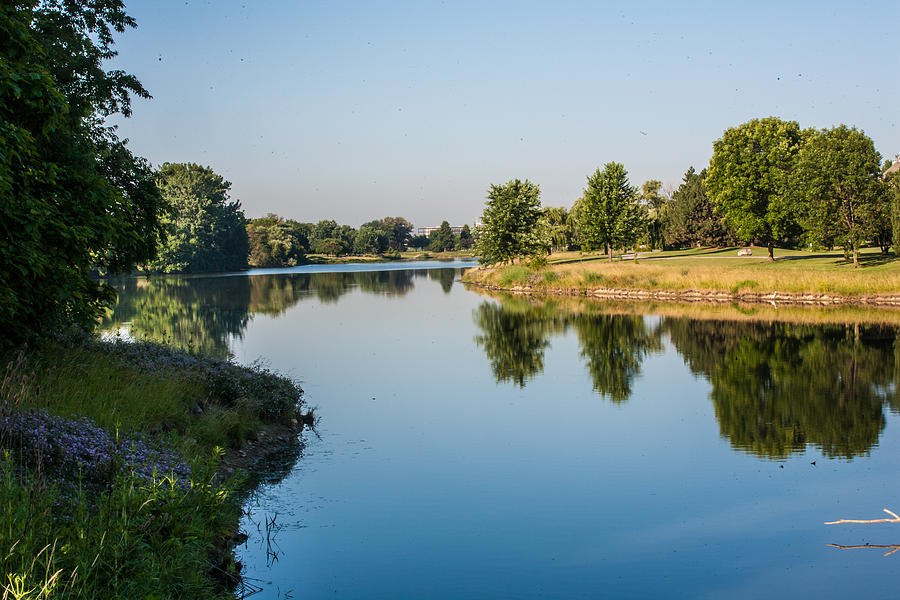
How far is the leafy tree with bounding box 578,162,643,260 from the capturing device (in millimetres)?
68875

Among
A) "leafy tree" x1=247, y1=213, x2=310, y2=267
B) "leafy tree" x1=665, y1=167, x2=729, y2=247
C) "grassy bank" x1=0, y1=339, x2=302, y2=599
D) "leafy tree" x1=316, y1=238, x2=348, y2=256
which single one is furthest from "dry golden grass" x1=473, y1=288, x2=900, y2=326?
"leafy tree" x1=316, y1=238, x2=348, y2=256

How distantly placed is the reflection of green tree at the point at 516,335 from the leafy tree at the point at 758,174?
24.6 m

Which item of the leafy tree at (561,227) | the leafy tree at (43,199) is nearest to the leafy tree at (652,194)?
the leafy tree at (561,227)

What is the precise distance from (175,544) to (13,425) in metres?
2.68

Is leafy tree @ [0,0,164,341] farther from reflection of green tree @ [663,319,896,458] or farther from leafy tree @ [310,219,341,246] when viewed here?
leafy tree @ [310,219,341,246]

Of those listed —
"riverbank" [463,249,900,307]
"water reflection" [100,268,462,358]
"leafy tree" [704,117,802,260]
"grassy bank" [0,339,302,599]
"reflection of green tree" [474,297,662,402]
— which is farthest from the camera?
"leafy tree" [704,117,802,260]

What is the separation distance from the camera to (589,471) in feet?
43.7

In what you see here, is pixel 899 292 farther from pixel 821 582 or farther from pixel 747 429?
pixel 821 582

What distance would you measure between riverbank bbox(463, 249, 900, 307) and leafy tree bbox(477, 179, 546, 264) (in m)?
3.21

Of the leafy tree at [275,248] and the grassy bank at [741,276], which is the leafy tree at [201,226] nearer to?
the leafy tree at [275,248]

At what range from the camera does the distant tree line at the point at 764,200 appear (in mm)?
48531

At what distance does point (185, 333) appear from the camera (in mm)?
33250

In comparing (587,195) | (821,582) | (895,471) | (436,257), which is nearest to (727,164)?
(587,195)

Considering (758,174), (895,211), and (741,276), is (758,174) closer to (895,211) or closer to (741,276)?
(895,211)
